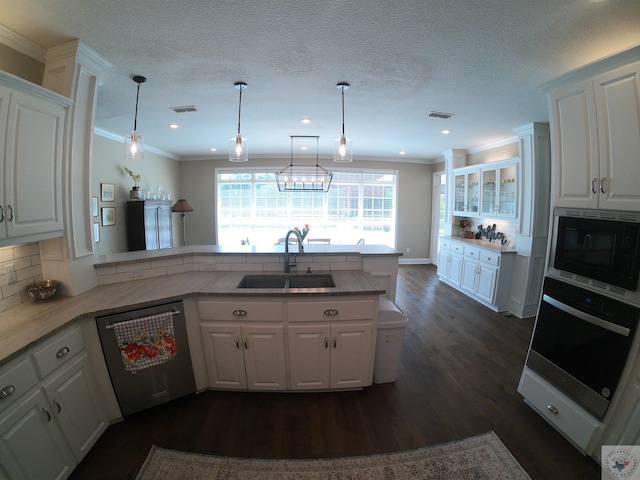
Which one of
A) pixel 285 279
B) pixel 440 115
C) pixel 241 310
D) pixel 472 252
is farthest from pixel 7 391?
pixel 472 252

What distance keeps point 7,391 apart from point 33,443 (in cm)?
34

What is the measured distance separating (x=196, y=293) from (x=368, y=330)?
1.35 m

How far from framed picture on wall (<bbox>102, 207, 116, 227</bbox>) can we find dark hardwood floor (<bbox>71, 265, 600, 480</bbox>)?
336 centimetres

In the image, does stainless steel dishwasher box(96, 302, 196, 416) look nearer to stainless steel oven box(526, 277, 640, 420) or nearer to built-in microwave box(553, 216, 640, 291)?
stainless steel oven box(526, 277, 640, 420)

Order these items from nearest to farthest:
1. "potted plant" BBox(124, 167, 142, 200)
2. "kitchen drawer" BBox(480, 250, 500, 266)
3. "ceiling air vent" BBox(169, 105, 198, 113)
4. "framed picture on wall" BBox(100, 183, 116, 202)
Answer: "ceiling air vent" BBox(169, 105, 198, 113)
"kitchen drawer" BBox(480, 250, 500, 266)
"framed picture on wall" BBox(100, 183, 116, 202)
"potted plant" BBox(124, 167, 142, 200)

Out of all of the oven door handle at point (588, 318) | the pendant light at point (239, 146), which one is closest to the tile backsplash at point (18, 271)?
the pendant light at point (239, 146)

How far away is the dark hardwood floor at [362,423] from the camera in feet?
5.13

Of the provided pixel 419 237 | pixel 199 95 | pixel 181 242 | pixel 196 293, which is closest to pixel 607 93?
pixel 196 293

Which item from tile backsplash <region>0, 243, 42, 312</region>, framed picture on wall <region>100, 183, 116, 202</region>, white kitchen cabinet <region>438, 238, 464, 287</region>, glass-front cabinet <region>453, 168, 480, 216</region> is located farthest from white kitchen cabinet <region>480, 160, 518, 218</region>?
framed picture on wall <region>100, 183, 116, 202</region>

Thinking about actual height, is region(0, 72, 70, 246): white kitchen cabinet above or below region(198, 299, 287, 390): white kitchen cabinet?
above

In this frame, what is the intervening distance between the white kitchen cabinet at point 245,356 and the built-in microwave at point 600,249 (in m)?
2.07

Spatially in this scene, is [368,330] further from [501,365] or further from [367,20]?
[367,20]

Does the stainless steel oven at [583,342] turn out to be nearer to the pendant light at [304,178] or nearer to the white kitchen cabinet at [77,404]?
the white kitchen cabinet at [77,404]

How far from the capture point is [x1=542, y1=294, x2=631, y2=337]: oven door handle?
1.38 meters
